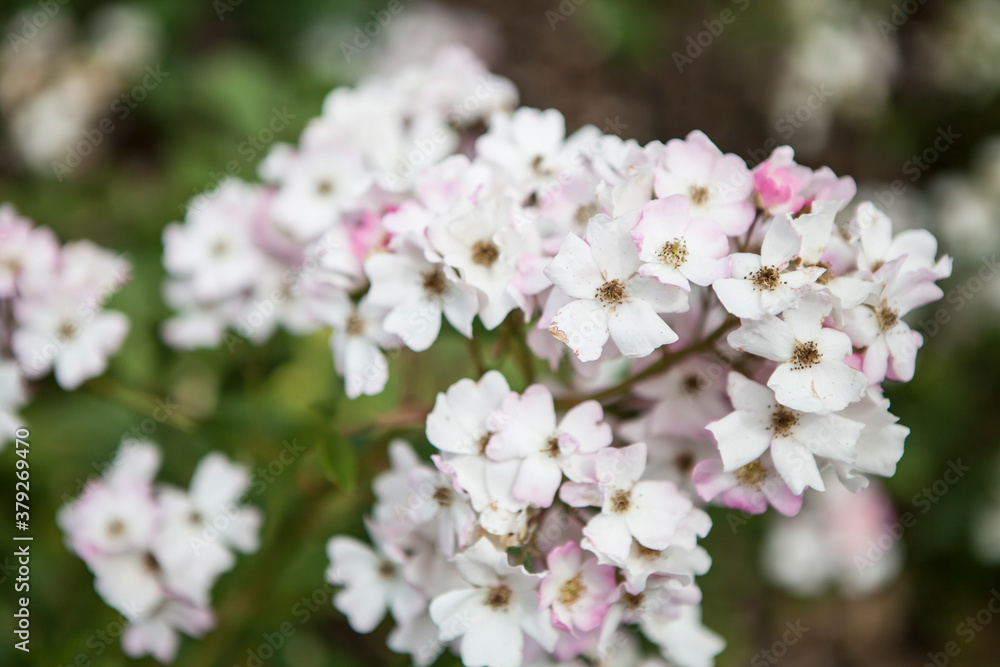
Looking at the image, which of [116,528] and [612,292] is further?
[116,528]

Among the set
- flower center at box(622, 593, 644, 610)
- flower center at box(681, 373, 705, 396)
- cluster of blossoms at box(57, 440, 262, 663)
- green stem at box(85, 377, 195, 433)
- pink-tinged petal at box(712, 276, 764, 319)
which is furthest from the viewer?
green stem at box(85, 377, 195, 433)

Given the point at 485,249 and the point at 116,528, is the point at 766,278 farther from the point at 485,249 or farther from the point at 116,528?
the point at 116,528

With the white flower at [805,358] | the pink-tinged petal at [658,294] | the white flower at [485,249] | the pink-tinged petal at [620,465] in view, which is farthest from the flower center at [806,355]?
the white flower at [485,249]

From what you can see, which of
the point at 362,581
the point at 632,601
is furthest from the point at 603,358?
the point at 362,581

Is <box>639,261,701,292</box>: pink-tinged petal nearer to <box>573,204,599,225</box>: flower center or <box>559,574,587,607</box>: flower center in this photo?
<box>573,204,599,225</box>: flower center

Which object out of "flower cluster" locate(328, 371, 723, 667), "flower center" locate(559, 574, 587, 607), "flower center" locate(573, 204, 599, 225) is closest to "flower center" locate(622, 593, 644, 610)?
"flower cluster" locate(328, 371, 723, 667)

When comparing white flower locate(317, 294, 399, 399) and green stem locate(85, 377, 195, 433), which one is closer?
white flower locate(317, 294, 399, 399)

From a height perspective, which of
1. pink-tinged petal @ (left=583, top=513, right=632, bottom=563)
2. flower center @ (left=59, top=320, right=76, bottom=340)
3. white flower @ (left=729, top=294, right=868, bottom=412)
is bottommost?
flower center @ (left=59, top=320, right=76, bottom=340)
